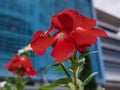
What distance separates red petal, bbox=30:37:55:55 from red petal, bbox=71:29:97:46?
5 cm

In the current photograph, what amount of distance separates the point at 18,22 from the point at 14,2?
156cm

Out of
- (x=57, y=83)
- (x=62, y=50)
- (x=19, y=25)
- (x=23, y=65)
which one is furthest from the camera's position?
(x=19, y=25)

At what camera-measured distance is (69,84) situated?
744 millimetres

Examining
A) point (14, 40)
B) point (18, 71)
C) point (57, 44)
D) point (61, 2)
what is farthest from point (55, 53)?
point (61, 2)

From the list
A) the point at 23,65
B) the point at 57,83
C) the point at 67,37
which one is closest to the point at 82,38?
the point at 67,37

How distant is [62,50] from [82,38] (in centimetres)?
5

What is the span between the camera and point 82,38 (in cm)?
64

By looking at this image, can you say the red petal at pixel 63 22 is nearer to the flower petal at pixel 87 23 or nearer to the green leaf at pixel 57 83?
the flower petal at pixel 87 23

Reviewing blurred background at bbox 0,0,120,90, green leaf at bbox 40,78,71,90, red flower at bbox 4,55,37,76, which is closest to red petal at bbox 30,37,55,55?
green leaf at bbox 40,78,71,90

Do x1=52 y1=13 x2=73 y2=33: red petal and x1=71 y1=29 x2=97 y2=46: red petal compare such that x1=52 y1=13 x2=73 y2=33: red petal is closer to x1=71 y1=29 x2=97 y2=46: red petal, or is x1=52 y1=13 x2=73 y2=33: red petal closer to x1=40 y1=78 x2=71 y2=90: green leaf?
x1=71 y1=29 x2=97 y2=46: red petal

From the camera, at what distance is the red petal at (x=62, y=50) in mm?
615

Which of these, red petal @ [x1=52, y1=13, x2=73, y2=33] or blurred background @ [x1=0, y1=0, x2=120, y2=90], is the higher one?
blurred background @ [x1=0, y1=0, x2=120, y2=90]

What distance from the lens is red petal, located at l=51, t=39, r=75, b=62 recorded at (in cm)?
62

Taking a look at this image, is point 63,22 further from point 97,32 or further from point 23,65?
point 23,65
